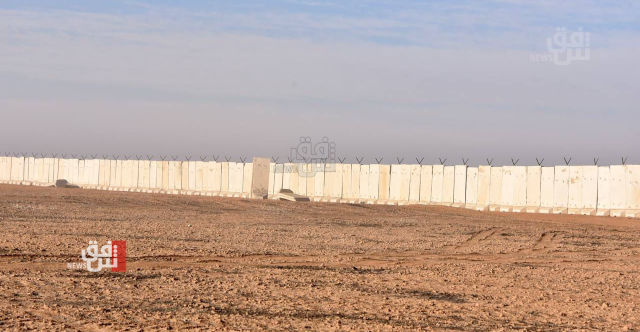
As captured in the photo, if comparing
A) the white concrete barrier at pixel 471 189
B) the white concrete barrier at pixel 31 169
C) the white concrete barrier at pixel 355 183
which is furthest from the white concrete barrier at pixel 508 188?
the white concrete barrier at pixel 31 169

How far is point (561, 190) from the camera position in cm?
2608

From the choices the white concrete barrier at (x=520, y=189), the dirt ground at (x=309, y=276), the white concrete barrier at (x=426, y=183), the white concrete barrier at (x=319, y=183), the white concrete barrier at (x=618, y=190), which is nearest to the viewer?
the dirt ground at (x=309, y=276)

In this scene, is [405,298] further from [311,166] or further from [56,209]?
[311,166]

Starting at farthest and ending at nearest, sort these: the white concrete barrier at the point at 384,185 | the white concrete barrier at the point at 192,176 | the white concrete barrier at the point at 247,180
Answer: the white concrete barrier at the point at 192,176
the white concrete barrier at the point at 247,180
the white concrete barrier at the point at 384,185

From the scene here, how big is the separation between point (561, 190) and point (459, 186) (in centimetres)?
420

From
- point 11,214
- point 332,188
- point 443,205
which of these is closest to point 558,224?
point 443,205

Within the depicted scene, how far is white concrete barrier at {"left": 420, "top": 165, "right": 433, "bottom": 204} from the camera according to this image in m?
29.7

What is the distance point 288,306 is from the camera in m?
7.59

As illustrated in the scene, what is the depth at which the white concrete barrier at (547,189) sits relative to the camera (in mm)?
26266

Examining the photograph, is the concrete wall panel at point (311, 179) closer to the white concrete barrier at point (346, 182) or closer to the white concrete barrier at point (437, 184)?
the white concrete barrier at point (346, 182)

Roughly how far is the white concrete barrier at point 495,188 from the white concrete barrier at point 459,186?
3.74 feet

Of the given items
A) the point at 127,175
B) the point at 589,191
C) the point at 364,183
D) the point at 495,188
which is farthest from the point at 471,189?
the point at 127,175

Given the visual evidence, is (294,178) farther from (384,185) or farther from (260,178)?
(384,185)

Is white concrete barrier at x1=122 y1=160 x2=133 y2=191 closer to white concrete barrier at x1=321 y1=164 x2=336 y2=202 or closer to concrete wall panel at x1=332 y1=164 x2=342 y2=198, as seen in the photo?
white concrete barrier at x1=321 y1=164 x2=336 y2=202
